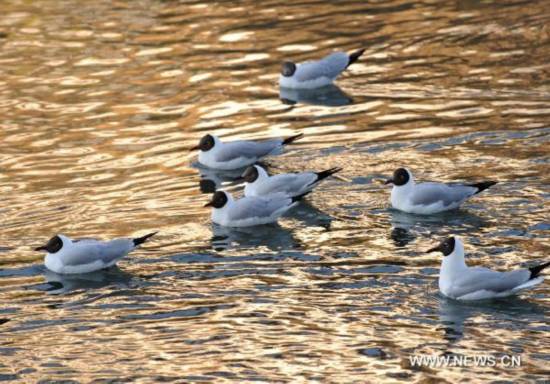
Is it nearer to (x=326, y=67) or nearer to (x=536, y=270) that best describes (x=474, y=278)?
(x=536, y=270)

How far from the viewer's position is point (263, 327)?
14242mm

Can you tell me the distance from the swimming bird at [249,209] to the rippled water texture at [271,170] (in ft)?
0.63

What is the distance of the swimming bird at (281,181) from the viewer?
18.6 metres

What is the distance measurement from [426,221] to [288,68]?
7.55 metres

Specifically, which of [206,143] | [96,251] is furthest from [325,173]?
[96,251]

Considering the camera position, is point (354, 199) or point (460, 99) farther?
point (460, 99)

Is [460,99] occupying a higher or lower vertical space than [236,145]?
higher

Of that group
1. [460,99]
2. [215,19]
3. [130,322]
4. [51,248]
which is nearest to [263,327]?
[130,322]

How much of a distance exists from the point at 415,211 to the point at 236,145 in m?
3.88

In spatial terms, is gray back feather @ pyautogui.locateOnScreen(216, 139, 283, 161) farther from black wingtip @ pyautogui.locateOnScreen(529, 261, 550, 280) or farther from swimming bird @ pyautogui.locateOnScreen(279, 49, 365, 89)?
black wingtip @ pyautogui.locateOnScreen(529, 261, 550, 280)

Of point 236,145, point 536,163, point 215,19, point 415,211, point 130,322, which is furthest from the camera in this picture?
point 215,19

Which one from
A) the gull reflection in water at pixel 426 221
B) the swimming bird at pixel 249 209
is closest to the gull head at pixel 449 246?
the gull reflection in water at pixel 426 221

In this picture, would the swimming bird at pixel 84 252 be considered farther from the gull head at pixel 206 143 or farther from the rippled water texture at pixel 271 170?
the gull head at pixel 206 143

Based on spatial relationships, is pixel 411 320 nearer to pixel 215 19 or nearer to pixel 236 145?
pixel 236 145
